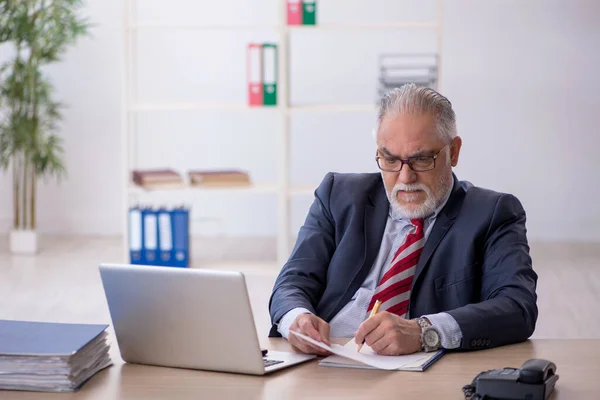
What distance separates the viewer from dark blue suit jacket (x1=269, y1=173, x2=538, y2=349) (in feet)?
6.94

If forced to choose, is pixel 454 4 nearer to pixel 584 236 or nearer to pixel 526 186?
pixel 526 186

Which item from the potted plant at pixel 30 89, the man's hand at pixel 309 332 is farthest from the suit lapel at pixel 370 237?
the potted plant at pixel 30 89

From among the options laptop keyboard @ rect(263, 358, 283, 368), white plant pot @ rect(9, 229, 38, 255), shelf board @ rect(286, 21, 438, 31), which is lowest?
white plant pot @ rect(9, 229, 38, 255)

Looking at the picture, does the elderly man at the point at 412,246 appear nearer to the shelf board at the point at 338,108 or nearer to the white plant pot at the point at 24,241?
the shelf board at the point at 338,108

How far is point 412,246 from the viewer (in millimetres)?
2406

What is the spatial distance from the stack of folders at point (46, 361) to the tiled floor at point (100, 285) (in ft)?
8.56

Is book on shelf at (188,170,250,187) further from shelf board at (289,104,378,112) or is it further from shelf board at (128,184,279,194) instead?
shelf board at (289,104,378,112)

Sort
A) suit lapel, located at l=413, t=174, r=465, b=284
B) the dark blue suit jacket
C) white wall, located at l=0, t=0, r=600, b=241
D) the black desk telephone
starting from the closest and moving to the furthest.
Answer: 1. the black desk telephone
2. the dark blue suit jacket
3. suit lapel, located at l=413, t=174, r=465, b=284
4. white wall, located at l=0, t=0, r=600, b=241

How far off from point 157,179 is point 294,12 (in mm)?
1262

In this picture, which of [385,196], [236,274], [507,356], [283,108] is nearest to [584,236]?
[283,108]

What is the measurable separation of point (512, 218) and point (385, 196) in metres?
0.35

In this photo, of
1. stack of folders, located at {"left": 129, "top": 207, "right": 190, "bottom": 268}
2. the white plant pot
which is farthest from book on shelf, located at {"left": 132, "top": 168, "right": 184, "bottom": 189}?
the white plant pot

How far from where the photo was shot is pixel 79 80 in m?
6.87

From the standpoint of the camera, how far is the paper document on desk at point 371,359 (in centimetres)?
184
